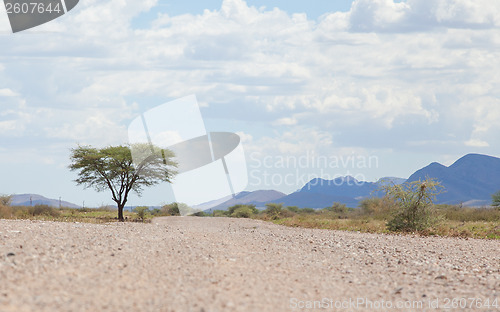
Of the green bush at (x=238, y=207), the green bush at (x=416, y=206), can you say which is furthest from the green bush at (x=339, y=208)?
the green bush at (x=416, y=206)

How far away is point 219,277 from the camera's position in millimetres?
8891

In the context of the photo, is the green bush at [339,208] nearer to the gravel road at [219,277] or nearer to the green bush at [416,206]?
the green bush at [416,206]

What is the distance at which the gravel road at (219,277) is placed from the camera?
702cm

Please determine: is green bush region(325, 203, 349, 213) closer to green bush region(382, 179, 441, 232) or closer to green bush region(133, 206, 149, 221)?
green bush region(133, 206, 149, 221)

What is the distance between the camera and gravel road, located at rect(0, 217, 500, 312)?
702 centimetres

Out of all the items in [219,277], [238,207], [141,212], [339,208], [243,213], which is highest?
[238,207]

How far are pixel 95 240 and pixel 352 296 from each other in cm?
652

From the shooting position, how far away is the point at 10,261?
8.91 m

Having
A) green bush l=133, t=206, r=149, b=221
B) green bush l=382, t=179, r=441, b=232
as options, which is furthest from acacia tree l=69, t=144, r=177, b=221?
green bush l=382, t=179, r=441, b=232

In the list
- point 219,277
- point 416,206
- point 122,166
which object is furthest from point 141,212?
point 219,277

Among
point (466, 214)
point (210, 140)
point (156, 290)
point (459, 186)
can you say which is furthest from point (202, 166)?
point (459, 186)

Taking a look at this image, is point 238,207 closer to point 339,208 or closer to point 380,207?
point 339,208

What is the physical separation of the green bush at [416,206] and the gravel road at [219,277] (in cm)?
959

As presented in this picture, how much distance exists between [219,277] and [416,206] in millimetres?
16621
